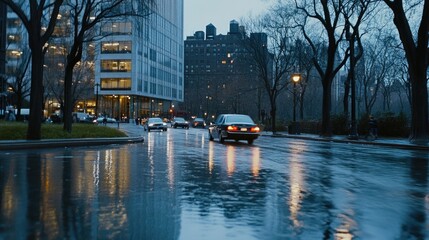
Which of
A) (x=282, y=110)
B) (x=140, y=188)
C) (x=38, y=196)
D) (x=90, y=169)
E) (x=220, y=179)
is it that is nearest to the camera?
(x=38, y=196)

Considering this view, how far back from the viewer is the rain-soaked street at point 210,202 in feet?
19.9

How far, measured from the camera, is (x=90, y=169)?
12984 mm

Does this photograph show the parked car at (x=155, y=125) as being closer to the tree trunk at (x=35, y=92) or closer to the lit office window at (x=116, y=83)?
the tree trunk at (x=35, y=92)

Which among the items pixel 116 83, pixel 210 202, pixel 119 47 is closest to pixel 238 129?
pixel 210 202

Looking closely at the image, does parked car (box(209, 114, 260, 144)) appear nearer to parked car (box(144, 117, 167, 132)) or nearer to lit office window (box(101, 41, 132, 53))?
parked car (box(144, 117, 167, 132))

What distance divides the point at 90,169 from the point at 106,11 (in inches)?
694

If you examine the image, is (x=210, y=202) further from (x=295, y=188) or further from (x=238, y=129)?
(x=238, y=129)

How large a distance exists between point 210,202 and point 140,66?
93897 millimetres

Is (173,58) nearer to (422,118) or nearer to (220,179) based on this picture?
(422,118)

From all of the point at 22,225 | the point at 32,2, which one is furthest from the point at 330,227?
the point at 32,2

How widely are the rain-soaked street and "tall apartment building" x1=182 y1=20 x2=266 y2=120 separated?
3999 cm

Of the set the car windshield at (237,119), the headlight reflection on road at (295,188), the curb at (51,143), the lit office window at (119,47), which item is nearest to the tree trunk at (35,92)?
the curb at (51,143)

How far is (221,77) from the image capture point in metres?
109

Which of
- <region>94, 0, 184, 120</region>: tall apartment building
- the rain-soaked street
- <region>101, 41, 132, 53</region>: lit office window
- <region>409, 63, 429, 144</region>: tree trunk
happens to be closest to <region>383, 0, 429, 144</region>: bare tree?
<region>409, 63, 429, 144</region>: tree trunk
